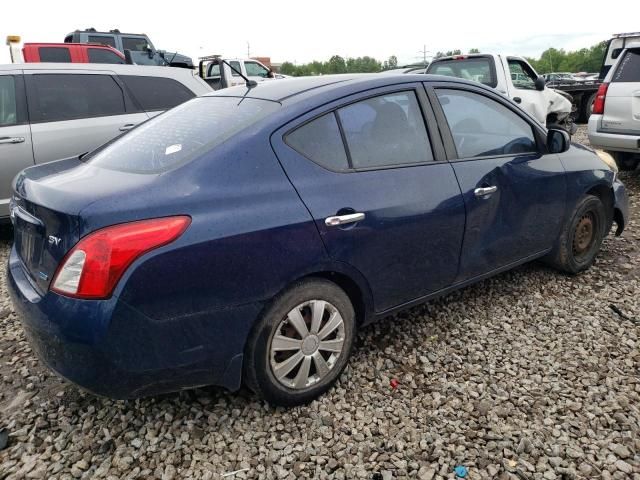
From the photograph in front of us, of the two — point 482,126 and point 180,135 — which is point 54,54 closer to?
point 180,135

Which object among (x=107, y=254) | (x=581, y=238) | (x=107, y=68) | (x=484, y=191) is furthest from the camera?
(x=107, y=68)

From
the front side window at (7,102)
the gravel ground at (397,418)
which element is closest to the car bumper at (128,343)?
the gravel ground at (397,418)

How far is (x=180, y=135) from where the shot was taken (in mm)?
2502

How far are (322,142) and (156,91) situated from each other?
374 centimetres

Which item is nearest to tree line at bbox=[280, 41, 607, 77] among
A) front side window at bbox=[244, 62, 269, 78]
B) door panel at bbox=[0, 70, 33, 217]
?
front side window at bbox=[244, 62, 269, 78]

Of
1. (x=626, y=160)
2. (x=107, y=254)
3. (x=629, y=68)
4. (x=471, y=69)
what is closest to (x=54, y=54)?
(x=471, y=69)

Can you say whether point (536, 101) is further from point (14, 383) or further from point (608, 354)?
point (14, 383)

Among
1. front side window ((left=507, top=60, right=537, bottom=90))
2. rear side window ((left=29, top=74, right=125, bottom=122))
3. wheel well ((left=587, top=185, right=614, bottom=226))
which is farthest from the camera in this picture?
front side window ((left=507, top=60, right=537, bottom=90))

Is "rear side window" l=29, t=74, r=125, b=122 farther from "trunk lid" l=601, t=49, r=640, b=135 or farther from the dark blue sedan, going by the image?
"trunk lid" l=601, t=49, r=640, b=135

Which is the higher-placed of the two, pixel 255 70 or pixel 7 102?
pixel 255 70

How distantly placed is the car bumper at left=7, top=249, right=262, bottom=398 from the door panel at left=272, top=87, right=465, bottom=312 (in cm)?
57

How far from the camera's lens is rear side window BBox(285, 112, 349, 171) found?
2.38 m

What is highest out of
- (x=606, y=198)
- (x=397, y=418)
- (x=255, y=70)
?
(x=255, y=70)

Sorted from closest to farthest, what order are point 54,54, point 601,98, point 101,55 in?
1. point 601,98
2. point 54,54
3. point 101,55
